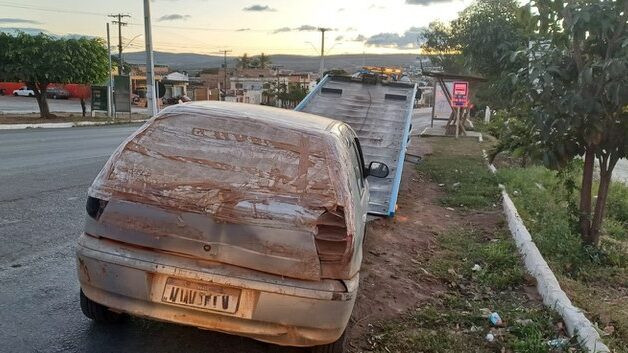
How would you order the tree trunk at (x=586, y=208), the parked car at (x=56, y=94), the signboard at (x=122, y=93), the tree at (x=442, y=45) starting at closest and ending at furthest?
the tree trunk at (x=586, y=208) → the signboard at (x=122, y=93) → the tree at (x=442, y=45) → the parked car at (x=56, y=94)

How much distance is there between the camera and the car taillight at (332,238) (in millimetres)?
3236

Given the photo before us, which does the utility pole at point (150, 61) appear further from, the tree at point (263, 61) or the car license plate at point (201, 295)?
the tree at point (263, 61)

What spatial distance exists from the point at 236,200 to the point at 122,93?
108 feet

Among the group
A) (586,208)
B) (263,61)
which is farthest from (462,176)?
(263,61)

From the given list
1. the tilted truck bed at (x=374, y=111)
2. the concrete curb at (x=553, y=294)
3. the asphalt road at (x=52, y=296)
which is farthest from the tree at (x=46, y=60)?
the concrete curb at (x=553, y=294)

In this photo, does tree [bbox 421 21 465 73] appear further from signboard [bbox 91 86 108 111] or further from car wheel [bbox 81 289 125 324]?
car wheel [bbox 81 289 125 324]

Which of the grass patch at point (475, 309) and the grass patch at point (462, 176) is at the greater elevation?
the grass patch at point (475, 309)

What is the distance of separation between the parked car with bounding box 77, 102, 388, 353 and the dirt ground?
0.93 metres

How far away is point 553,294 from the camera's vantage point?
4.62 m

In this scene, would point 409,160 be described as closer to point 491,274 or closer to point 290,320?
point 491,274

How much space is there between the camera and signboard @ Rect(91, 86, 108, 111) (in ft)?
117

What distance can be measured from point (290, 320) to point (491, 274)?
3141 mm

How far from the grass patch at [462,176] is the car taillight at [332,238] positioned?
637 centimetres

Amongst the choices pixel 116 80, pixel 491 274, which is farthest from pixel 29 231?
pixel 116 80
